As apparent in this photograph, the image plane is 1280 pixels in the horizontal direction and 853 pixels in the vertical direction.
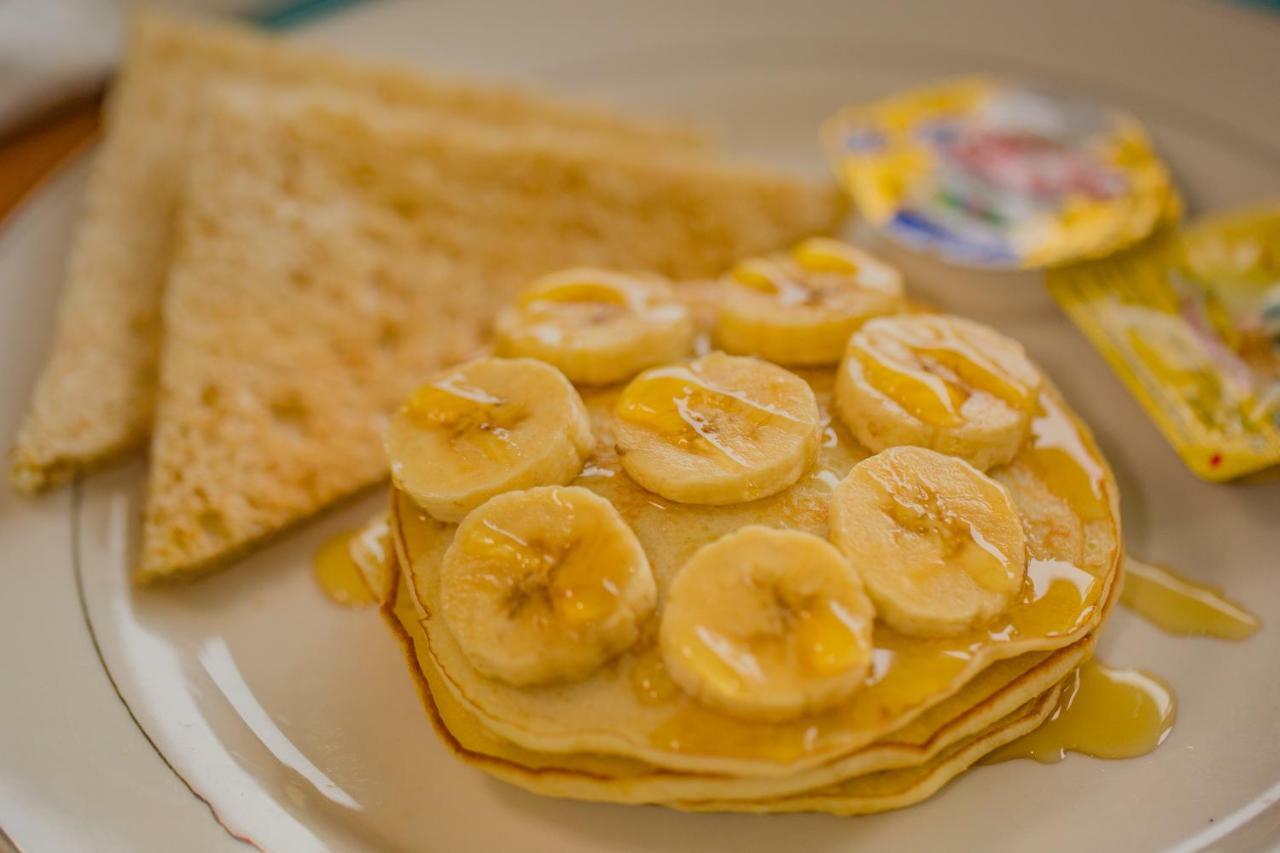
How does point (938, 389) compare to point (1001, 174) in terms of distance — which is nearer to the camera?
point (938, 389)

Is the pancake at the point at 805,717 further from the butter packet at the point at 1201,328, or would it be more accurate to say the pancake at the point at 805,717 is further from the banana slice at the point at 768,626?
the butter packet at the point at 1201,328

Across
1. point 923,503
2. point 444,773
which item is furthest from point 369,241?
point 923,503

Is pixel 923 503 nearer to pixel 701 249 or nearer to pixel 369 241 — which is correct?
pixel 701 249

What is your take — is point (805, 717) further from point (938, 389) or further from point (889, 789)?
point (938, 389)

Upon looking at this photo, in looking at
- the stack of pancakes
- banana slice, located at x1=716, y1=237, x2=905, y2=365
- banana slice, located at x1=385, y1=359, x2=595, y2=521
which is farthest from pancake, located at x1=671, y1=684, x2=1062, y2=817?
banana slice, located at x1=716, y1=237, x2=905, y2=365

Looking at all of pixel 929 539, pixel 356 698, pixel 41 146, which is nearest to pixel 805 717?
pixel 929 539

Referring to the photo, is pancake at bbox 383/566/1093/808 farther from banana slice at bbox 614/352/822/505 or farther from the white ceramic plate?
banana slice at bbox 614/352/822/505
